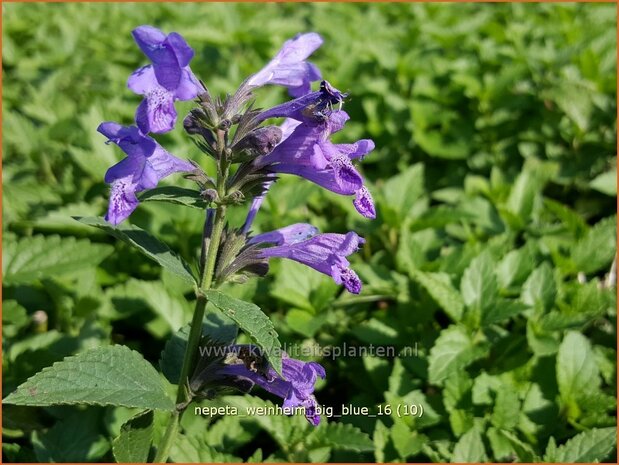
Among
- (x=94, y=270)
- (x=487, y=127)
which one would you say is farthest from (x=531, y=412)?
(x=487, y=127)

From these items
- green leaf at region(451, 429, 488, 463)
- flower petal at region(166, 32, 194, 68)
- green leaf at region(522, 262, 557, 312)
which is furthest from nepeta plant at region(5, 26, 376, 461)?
green leaf at region(522, 262, 557, 312)

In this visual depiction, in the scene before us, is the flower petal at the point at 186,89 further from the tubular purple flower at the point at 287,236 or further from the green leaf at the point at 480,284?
the green leaf at the point at 480,284

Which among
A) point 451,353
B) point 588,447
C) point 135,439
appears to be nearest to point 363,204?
point 135,439

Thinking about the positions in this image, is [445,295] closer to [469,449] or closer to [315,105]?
[469,449]

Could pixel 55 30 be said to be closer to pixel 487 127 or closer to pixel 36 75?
pixel 36 75

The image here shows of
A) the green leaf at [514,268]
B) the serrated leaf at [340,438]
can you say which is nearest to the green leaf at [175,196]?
the serrated leaf at [340,438]
